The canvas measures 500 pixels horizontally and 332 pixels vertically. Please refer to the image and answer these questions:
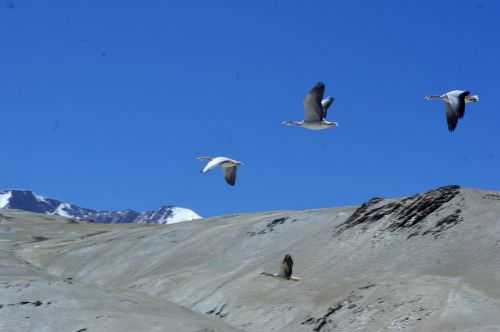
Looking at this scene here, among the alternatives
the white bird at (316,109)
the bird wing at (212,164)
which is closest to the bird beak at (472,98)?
the white bird at (316,109)

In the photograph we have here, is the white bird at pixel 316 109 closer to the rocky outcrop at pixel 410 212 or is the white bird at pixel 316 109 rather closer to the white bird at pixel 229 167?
the white bird at pixel 229 167

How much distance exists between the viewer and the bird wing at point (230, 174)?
95.5 feet

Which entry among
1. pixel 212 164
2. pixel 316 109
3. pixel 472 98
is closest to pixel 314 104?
pixel 316 109

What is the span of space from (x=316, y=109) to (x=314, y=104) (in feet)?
0.72

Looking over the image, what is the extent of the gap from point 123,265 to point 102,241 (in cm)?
855

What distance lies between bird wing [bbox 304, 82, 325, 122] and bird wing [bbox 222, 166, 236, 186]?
2776mm

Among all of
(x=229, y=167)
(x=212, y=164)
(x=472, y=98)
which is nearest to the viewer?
(x=472, y=98)

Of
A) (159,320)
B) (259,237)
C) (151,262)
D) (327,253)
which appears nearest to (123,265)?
(151,262)

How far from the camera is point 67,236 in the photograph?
6494 centimetres

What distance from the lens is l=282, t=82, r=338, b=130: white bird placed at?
26672 millimetres

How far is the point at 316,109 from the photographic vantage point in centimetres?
2728

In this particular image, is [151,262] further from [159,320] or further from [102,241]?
[159,320]

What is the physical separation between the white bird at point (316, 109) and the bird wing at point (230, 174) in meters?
2.35

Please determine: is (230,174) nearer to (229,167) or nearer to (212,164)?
(229,167)
